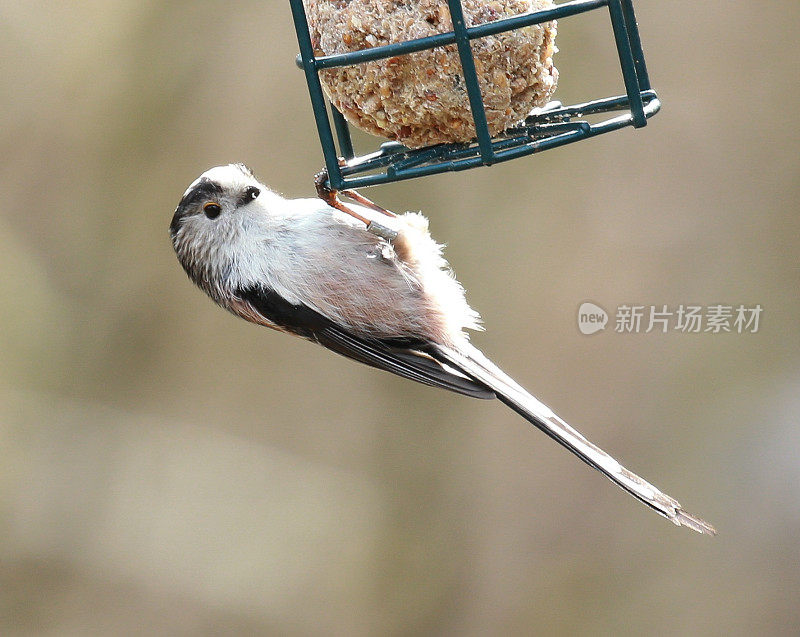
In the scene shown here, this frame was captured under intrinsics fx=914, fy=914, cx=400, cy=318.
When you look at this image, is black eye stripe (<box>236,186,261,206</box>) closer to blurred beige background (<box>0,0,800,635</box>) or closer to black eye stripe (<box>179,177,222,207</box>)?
black eye stripe (<box>179,177,222,207</box>)

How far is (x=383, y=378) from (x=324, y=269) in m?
2.78

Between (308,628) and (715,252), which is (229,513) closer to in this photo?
(308,628)

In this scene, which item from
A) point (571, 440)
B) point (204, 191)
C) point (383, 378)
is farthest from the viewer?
point (383, 378)

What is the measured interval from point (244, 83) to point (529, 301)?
218 cm

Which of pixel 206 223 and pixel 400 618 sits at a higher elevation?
pixel 206 223

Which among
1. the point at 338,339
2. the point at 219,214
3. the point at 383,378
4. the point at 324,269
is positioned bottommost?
the point at 383,378

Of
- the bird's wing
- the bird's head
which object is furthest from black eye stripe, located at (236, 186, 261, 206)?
the bird's wing

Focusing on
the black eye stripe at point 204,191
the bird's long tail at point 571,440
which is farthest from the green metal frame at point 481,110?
the bird's long tail at point 571,440

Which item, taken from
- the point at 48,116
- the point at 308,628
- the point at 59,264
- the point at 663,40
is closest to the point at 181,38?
the point at 48,116

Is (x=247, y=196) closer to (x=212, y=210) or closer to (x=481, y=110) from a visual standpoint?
(x=212, y=210)

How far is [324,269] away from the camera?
121 inches

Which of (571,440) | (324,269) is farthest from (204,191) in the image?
(571,440)

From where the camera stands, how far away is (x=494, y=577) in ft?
19.7

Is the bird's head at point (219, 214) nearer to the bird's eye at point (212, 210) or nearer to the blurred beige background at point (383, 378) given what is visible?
the bird's eye at point (212, 210)
